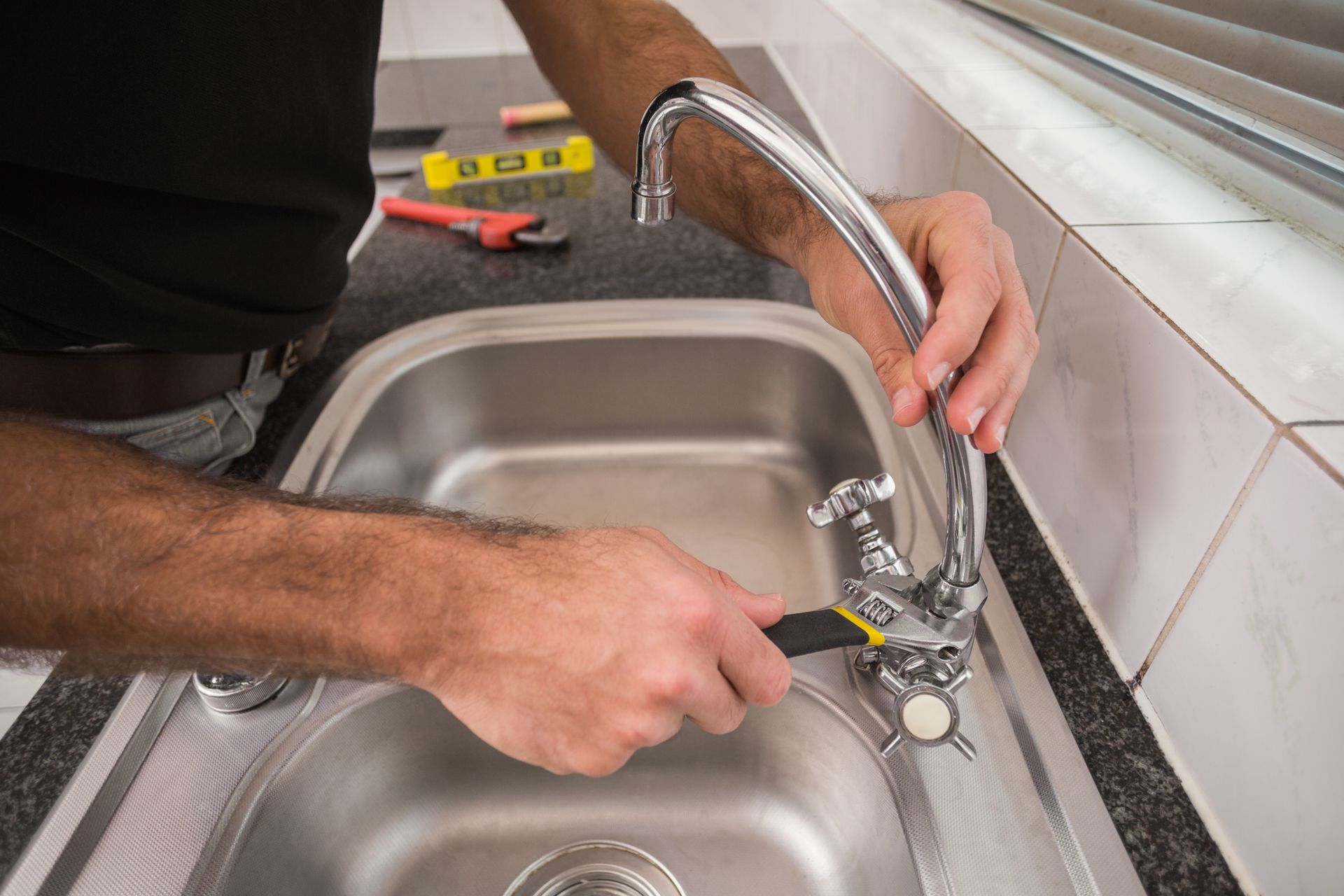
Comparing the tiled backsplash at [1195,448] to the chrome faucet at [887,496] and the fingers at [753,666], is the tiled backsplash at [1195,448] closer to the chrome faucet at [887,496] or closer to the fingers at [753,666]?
the chrome faucet at [887,496]

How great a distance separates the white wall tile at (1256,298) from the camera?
1.37ft

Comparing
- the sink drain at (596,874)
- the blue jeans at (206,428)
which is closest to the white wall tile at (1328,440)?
the sink drain at (596,874)

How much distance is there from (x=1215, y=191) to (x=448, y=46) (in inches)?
91.1

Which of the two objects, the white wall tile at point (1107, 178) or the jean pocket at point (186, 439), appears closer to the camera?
the white wall tile at point (1107, 178)

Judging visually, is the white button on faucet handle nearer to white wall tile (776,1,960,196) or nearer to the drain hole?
the drain hole

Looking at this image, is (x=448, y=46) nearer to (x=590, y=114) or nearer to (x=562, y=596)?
(x=590, y=114)

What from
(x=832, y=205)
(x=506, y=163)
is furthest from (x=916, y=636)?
(x=506, y=163)

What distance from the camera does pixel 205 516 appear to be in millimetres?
480

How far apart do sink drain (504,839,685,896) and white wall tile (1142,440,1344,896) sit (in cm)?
40

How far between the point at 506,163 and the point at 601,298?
0.45m

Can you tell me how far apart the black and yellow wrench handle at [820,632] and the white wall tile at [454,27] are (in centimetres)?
228

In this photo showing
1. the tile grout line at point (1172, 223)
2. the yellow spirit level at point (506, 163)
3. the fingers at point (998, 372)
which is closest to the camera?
the fingers at point (998, 372)

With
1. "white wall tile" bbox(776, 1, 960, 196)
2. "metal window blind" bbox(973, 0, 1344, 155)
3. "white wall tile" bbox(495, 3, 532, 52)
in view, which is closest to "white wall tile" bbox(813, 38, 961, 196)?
"white wall tile" bbox(776, 1, 960, 196)

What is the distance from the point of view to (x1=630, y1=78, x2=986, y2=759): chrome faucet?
1.39 feet
